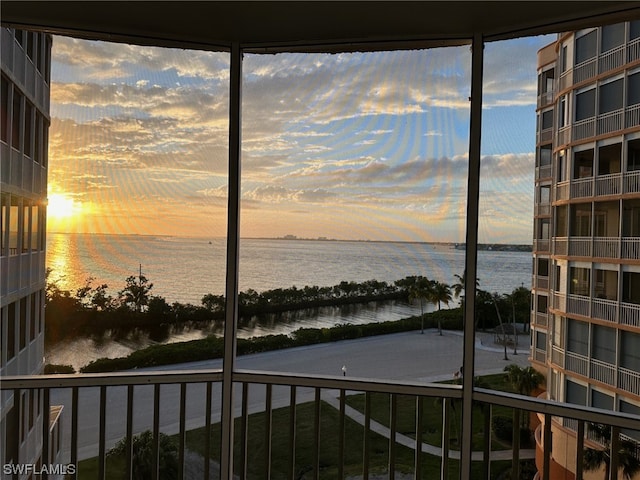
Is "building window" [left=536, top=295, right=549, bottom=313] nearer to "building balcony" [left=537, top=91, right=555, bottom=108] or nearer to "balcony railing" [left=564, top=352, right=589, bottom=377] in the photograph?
"balcony railing" [left=564, top=352, right=589, bottom=377]

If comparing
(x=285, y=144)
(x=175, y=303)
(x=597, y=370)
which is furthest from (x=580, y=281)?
(x=175, y=303)

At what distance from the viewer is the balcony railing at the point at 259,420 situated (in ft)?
8.00

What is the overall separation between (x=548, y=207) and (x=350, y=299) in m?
1.14

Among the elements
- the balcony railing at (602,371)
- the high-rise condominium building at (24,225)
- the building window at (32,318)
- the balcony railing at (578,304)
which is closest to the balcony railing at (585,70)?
the balcony railing at (578,304)

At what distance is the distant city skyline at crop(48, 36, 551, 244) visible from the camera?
251 centimetres

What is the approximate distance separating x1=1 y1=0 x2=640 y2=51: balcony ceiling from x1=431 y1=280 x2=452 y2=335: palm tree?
1.26 m

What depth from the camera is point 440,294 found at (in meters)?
2.56

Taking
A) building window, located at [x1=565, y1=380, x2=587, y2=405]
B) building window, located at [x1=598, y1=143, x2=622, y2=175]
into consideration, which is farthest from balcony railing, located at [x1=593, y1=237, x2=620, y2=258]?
building window, located at [x1=565, y1=380, x2=587, y2=405]

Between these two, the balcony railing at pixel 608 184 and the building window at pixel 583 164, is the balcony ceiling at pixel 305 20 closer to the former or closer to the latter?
the building window at pixel 583 164

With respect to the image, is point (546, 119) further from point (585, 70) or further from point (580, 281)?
point (580, 281)

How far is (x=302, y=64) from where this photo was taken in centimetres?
273

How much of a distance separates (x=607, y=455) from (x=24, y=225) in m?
3.17

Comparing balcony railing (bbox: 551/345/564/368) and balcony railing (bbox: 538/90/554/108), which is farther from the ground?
balcony railing (bbox: 538/90/554/108)

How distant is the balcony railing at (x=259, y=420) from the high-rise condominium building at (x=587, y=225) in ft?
1.66
